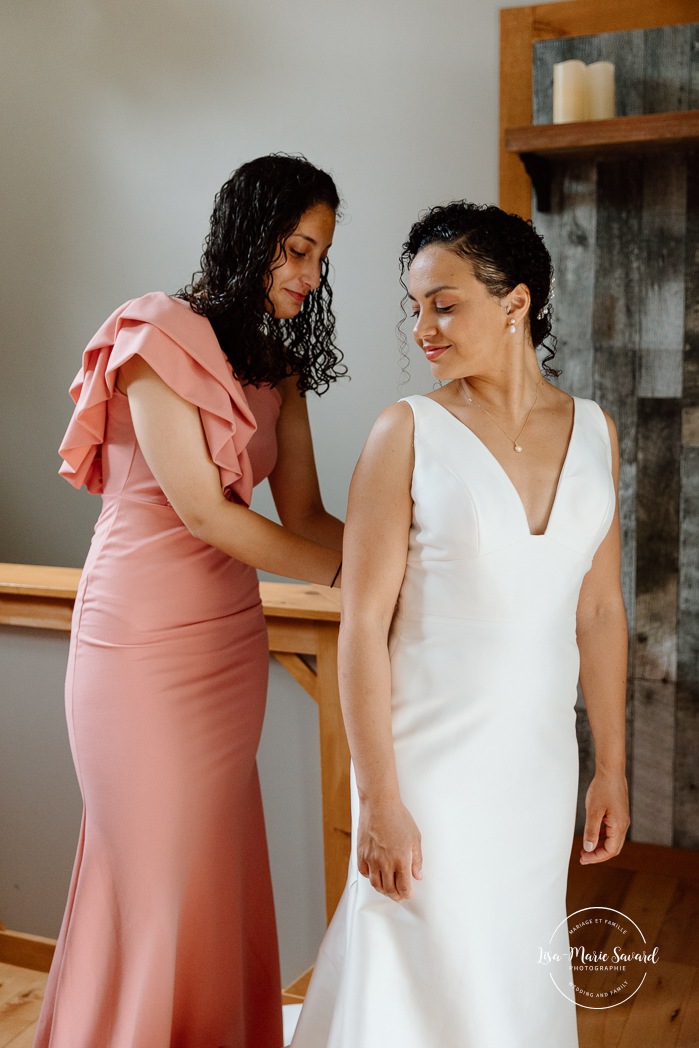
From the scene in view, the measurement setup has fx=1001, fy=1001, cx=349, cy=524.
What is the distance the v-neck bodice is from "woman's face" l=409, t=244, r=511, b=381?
73 millimetres

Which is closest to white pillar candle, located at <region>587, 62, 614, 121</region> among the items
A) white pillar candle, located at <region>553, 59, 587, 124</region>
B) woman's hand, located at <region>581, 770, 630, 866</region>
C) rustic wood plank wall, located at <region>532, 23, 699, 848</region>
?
white pillar candle, located at <region>553, 59, 587, 124</region>

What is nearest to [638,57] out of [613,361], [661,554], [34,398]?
[613,361]

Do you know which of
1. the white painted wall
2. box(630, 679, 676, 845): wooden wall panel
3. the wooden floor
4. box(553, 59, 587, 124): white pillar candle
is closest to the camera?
the wooden floor

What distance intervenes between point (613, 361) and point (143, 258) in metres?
1.80

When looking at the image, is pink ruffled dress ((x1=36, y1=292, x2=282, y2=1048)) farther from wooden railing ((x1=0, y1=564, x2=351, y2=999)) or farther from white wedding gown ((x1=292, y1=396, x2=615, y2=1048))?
white wedding gown ((x1=292, y1=396, x2=615, y2=1048))

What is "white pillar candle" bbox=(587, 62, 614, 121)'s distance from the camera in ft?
8.62

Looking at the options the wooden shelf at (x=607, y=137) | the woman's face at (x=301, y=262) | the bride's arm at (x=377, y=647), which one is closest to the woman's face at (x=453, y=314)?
the bride's arm at (x=377, y=647)

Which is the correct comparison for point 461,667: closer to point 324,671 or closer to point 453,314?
point 453,314

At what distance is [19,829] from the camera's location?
2510mm

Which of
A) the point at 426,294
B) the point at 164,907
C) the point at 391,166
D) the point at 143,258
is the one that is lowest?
the point at 164,907

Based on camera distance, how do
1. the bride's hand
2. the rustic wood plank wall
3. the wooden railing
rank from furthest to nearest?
the rustic wood plank wall → the wooden railing → the bride's hand

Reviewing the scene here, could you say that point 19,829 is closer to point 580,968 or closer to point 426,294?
point 580,968

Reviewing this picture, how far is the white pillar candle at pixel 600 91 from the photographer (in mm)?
2627

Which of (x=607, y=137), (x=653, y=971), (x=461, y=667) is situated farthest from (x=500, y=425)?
(x=653, y=971)
